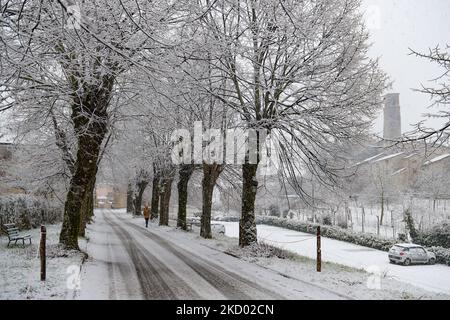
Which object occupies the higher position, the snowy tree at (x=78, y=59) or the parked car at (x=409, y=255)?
the snowy tree at (x=78, y=59)

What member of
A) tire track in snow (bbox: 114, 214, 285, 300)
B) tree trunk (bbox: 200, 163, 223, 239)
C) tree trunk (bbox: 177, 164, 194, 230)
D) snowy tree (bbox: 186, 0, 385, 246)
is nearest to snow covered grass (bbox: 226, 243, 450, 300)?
tire track in snow (bbox: 114, 214, 285, 300)

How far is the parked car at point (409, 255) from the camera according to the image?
24.1 metres

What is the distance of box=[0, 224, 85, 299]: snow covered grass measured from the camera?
21.6ft

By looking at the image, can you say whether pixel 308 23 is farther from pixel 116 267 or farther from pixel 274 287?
pixel 116 267

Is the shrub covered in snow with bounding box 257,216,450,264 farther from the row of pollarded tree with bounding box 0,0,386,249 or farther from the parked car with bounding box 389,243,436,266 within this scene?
the row of pollarded tree with bounding box 0,0,386,249

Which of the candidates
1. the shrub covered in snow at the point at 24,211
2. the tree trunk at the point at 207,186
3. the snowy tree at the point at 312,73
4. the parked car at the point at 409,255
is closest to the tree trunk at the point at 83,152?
the snowy tree at the point at 312,73

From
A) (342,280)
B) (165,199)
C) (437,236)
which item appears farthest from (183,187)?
(437,236)

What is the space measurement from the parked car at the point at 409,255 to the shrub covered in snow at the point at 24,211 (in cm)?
2218

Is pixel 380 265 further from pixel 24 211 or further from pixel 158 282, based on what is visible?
pixel 24 211

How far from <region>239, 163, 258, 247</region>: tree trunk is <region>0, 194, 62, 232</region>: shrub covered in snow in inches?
480

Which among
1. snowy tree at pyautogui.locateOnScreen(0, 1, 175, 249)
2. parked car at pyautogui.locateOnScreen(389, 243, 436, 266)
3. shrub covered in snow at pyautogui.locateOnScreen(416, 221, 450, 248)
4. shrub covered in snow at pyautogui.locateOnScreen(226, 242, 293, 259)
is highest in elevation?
snowy tree at pyautogui.locateOnScreen(0, 1, 175, 249)

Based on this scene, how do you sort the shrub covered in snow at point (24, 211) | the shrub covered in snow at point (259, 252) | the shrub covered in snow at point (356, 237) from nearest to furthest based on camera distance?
1. the shrub covered in snow at point (259, 252)
2. the shrub covered in snow at point (24, 211)
3. the shrub covered in snow at point (356, 237)

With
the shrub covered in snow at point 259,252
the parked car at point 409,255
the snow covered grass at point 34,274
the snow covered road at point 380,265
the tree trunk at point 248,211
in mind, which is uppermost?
the tree trunk at point 248,211

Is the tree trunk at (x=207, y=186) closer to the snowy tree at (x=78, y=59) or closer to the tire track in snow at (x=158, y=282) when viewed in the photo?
the tire track in snow at (x=158, y=282)
